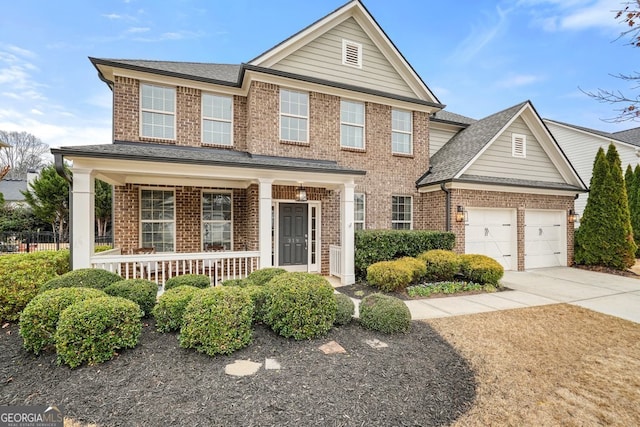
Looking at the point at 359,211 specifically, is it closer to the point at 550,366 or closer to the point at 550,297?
the point at 550,297

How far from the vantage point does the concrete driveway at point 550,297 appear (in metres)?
Result: 5.94

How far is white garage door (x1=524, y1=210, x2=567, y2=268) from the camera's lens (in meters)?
10.9

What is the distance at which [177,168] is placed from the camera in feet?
21.2

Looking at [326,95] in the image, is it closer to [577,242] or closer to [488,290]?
[488,290]

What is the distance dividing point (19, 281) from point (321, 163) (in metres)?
7.37

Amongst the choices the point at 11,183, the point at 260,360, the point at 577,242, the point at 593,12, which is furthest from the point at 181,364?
the point at 11,183

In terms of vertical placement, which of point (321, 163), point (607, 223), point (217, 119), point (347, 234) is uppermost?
point (217, 119)

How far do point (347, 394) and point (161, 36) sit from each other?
1383 cm

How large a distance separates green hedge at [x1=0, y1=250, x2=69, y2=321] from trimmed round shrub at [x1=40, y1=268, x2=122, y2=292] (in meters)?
0.59

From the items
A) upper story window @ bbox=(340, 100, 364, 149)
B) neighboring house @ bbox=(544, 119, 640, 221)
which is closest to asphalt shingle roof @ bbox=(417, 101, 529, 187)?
upper story window @ bbox=(340, 100, 364, 149)

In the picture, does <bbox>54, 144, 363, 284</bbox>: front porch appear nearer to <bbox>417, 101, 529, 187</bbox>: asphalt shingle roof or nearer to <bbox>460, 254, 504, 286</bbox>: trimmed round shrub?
<bbox>460, 254, 504, 286</bbox>: trimmed round shrub

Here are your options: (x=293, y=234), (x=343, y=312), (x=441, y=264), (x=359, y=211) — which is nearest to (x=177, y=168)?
(x=293, y=234)

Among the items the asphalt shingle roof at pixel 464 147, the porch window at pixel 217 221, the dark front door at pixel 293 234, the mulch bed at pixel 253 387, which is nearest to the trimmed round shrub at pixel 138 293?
the mulch bed at pixel 253 387

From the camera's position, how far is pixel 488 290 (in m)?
7.50
